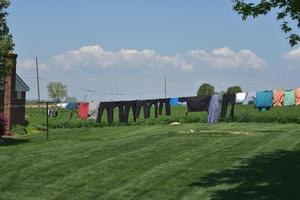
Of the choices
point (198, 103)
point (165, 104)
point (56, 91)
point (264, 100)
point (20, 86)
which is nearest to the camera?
point (198, 103)

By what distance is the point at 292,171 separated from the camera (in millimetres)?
12680

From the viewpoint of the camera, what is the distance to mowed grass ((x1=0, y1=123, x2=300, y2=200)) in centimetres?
1109

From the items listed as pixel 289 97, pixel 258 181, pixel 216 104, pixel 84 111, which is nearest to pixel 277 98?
pixel 289 97

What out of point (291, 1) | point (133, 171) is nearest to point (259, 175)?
point (133, 171)

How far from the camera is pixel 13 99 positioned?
37.6 meters

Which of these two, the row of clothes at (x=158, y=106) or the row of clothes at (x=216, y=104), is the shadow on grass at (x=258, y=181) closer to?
the row of clothes at (x=216, y=104)

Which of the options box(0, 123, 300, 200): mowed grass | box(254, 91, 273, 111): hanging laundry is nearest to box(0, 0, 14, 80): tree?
box(0, 123, 300, 200): mowed grass

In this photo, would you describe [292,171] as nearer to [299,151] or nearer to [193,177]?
[193,177]

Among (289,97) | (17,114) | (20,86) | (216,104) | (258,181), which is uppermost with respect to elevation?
(20,86)

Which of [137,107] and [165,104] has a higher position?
[165,104]

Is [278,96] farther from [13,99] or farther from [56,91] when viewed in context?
[56,91]

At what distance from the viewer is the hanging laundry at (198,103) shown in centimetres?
3170

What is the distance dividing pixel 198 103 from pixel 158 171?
1887cm

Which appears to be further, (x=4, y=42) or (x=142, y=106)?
(x=142, y=106)
